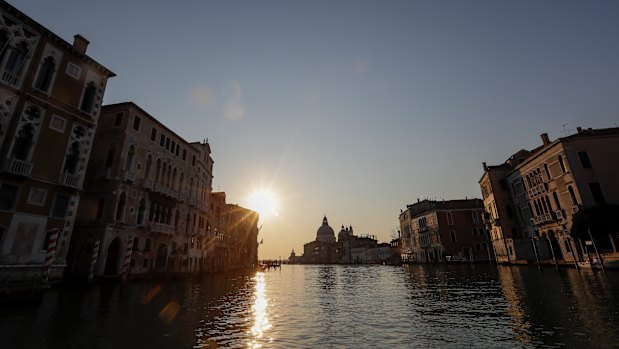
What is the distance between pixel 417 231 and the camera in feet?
245

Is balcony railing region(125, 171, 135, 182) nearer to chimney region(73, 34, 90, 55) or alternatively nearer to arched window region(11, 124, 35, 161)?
arched window region(11, 124, 35, 161)

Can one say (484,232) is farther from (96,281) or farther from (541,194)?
(96,281)

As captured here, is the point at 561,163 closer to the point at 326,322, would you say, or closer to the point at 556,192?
the point at 556,192

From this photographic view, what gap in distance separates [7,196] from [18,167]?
5.72ft

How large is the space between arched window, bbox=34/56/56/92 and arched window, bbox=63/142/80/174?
13.1ft

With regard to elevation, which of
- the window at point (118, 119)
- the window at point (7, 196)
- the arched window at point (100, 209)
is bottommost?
the window at point (7, 196)

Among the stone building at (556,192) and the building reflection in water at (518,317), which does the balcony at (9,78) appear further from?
the stone building at (556,192)

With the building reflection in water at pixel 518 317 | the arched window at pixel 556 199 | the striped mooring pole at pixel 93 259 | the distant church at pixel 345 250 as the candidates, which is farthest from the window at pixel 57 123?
the distant church at pixel 345 250

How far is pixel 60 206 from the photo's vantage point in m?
20.6

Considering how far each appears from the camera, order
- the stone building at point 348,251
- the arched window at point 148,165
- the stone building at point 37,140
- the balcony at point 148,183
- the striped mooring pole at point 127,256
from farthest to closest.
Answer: the stone building at point 348,251, the arched window at point 148,165, the balcony at point 148,183, the striped mooring pole at point 127,256, the stone building at point 37,140

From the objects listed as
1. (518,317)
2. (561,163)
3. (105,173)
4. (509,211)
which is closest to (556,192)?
(561,163)

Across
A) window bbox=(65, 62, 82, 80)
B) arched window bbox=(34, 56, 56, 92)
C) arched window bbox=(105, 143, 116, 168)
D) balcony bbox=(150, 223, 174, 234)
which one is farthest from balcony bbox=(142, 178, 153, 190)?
arched window bbox=(34, 56, 56, 92)

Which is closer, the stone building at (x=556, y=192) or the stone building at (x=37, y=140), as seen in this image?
the stone building at (x=37, y=140)

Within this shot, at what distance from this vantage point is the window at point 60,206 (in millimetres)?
20266
